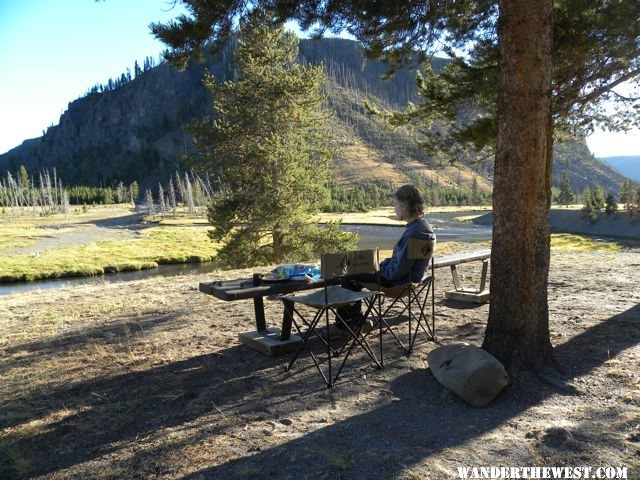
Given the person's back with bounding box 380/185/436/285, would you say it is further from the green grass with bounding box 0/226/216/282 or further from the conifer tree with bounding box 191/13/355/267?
the green grass with bounding box 0/226/216/282

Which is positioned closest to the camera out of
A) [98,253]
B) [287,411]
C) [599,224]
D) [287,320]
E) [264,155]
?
[287,411]

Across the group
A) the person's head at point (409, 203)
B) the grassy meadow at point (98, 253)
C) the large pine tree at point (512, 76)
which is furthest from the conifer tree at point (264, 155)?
the person's head at point (409, 203)

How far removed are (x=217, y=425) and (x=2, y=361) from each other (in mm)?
3803

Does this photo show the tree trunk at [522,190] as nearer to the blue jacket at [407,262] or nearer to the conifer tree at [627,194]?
the blue jacket at [407,262]

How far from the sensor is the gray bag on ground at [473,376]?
3727mm

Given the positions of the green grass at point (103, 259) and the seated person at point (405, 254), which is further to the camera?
the green grass at point (103, 259)

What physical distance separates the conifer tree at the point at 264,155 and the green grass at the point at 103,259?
20.7 meters

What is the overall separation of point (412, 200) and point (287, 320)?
1974 millimetres

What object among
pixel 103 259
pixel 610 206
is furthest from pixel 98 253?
pixel 610 206

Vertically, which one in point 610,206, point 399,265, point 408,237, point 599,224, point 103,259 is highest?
point 408,237

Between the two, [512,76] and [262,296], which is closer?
[512,76]

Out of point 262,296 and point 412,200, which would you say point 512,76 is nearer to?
point 412,200

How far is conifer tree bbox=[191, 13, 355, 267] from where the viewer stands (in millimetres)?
16656

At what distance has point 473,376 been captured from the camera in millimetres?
3775
